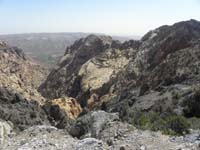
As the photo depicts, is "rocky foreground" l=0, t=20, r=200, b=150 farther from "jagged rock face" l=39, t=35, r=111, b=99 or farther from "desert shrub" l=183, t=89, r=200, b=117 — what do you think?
"jagged rock face" l=39, t=35, r=111, b=99

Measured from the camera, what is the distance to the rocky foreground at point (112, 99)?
36.6 ft

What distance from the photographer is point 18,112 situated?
76.5 feet

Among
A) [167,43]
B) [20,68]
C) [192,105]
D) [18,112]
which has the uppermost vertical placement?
[167,43]

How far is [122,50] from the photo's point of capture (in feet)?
227

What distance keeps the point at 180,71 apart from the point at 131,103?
7.20 m

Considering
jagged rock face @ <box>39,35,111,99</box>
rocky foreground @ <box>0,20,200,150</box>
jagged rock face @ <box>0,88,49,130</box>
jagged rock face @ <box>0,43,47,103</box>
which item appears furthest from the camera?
jagged rock face @ <box>0,43,47,103</box>

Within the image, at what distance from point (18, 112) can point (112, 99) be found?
21968 mm

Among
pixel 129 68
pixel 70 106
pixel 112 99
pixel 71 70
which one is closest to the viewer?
pixel 70 106

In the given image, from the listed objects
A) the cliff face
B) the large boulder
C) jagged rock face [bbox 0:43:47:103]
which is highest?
the large boulder

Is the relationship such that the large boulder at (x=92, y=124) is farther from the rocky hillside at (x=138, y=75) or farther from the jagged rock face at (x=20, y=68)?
the jagged rock face at (x=20, y=68)

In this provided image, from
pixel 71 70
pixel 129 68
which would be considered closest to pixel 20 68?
pixel 71 70

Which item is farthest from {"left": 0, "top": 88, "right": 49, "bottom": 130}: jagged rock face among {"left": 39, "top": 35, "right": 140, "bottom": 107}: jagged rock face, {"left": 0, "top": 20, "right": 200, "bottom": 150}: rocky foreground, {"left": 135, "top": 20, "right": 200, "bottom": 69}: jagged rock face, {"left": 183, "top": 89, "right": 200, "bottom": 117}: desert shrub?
{"left": 135, "top": 20, "right": 200, "bottom": 69}: jagged rock face

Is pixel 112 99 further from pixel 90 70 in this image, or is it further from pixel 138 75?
pixel 90 70

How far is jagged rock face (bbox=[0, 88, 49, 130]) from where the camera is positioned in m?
21.5
